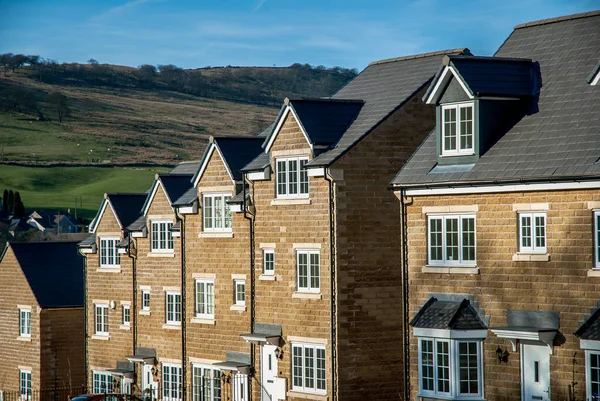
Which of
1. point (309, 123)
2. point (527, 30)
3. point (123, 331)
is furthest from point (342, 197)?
point (123, 331)

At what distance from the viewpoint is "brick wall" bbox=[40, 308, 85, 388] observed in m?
51.8

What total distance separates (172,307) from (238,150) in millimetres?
7717

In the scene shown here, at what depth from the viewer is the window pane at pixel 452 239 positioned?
30359 mm

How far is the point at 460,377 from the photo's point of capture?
29.3 meters

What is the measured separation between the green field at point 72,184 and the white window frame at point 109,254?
358 ft

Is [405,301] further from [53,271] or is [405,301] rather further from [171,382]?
[53,271]

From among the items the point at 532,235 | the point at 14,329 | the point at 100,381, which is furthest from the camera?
the point at 14,329

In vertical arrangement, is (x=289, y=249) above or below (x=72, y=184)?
below

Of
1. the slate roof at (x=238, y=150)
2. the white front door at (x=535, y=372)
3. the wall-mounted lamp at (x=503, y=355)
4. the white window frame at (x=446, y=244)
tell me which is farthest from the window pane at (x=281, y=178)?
the white front door at (x=535, y=372)

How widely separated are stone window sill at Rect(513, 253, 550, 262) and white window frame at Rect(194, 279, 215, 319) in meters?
15.8

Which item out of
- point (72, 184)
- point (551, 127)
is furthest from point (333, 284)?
point (72, 184)

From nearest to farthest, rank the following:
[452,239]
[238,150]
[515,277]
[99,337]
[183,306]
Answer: [515,277] → [452,239] → [238,150] → [183,306] → [99,337]

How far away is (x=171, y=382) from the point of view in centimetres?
4359

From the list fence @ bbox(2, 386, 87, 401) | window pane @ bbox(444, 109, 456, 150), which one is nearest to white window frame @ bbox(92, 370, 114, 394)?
fence @ bbox(2, 386, 87, 401)
